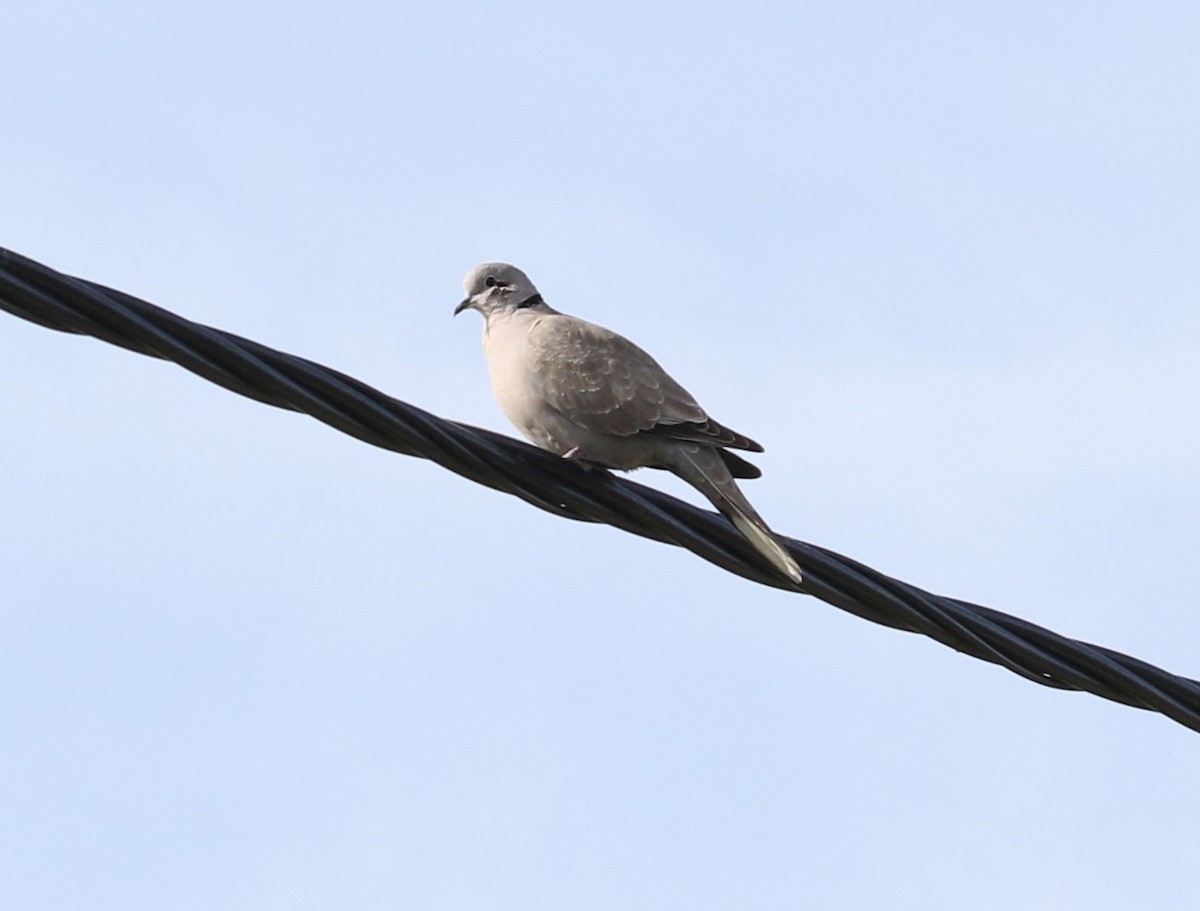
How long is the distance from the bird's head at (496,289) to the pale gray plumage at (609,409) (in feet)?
2.21

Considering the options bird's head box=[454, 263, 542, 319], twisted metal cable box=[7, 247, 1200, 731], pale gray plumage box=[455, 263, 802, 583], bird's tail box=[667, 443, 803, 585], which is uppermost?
bird's head box=[454, 263, 542, 319]

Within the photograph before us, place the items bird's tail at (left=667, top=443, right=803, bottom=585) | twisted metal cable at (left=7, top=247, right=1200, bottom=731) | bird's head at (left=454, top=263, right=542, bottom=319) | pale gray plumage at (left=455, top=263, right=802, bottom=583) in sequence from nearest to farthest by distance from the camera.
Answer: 1. twisted metal cable at (left=7, top=247, right=1200, bottom=731)
2. bird's tail at (left=667, top=443, right=803, bottom=585)
3. pale gray plumage at (left=455, top=263, right=802, bottom=583)
4. bird's head at (left=454, top=263, right=542, bottom=319)

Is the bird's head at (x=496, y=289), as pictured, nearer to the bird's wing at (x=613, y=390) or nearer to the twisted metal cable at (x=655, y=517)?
the bird's wing at (x=613, y=390)

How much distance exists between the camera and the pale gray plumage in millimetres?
6512

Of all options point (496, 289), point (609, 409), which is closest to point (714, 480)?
point (609, 409)

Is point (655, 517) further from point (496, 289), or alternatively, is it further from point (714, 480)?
point (496, 289)

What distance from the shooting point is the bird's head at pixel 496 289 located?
7711 mm

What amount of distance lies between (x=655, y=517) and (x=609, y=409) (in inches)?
66.8

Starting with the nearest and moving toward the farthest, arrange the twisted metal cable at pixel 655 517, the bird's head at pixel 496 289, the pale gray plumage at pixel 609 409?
1. the twisted metal cable at pixel 655 517
2. the pale gray plumage at pixel 609 409
3. the bird's head at pixel 496 289

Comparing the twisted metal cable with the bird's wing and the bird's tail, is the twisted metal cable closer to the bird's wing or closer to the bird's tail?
the bird's tail

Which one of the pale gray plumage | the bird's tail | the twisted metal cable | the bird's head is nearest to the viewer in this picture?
the twisted metal cable

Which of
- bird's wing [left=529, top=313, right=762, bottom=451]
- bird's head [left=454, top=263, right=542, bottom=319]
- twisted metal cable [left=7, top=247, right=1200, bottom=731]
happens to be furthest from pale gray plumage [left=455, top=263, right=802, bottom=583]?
twisted metal cable [left=7, top=247, right=1200, bottom=731]

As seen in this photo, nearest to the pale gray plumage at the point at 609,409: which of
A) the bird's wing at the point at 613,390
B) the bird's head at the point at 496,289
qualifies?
the bird's wing at the point at 613,390

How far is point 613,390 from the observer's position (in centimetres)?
661
